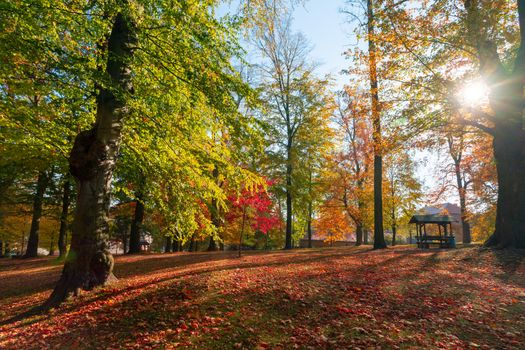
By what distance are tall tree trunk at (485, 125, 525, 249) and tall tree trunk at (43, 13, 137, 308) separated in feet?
44.0

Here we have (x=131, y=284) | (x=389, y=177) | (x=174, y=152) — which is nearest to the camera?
(x=131, y=284)

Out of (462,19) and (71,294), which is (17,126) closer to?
(71,294)

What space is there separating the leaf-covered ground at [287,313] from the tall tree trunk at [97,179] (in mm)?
481

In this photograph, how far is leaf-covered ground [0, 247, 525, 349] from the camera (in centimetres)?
426

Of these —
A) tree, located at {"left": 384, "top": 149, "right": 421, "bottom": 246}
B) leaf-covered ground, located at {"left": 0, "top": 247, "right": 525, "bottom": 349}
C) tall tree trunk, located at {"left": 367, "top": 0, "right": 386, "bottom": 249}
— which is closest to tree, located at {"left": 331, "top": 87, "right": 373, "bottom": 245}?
tree, located at {"left": 384, "top": 149, "right": 421, "bottom": 246}

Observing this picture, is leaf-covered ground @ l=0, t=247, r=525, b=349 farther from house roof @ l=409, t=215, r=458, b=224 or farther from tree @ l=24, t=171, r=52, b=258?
tree @ l=24, t=171, r=52, b=258

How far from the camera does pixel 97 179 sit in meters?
6.39

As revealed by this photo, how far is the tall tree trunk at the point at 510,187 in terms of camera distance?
1056cm

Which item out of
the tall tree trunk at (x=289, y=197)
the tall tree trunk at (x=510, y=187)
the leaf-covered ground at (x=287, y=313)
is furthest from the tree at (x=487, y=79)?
the tall tree trunk at (x=289, y=197)

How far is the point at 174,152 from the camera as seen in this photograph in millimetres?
8367

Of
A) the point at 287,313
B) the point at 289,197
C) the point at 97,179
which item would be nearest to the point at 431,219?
the point at 289,197

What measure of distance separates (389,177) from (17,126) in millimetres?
29255

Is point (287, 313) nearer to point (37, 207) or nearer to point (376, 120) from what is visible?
point (376, 120)

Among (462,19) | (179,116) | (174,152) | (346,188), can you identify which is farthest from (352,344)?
(346,188)
